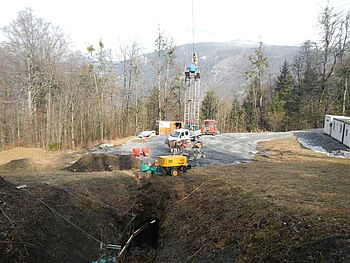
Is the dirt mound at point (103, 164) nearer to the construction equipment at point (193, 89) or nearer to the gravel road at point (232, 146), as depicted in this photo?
the gravel road at point (232, 146)

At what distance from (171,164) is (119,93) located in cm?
2993

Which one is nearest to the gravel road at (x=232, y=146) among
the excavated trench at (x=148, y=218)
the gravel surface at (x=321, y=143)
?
the gravel surface at (x=321, y=143)

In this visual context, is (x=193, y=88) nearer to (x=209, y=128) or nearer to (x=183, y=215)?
(x=209, y=128)

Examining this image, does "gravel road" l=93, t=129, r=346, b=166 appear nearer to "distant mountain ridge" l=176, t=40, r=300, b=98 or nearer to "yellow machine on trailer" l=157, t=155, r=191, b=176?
"yellow machine on trailer" l=157, t=155, r=191, b=176

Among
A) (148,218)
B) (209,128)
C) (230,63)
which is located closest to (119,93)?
(209,128)

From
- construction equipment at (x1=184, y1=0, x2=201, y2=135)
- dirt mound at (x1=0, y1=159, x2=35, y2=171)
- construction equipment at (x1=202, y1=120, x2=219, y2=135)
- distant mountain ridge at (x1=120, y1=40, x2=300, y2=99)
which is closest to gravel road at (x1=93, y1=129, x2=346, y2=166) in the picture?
construction equipment at (x1=202, y1=120, x2=219, y2=135)

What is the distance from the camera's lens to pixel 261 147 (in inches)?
1084

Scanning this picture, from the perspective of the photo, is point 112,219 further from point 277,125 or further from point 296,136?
point 277,125

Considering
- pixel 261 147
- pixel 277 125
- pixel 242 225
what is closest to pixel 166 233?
pixel 242 225

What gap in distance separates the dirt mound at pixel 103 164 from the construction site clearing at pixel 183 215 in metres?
0.18

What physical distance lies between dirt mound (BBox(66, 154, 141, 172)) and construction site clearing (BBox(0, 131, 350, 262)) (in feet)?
0.59

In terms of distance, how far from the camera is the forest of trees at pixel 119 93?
1310 inches

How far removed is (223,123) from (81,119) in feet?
90.3

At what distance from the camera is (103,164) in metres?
19.8
